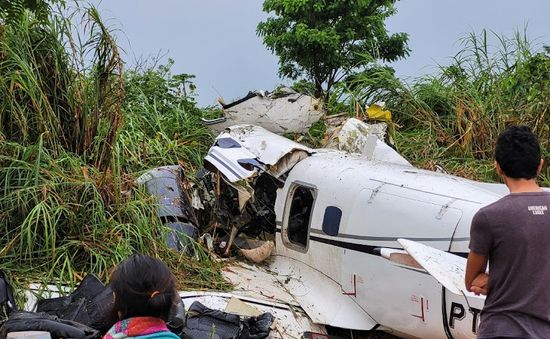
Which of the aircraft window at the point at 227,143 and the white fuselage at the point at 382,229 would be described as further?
the aircraft window at the point at 227,143

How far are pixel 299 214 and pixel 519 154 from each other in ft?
15.3

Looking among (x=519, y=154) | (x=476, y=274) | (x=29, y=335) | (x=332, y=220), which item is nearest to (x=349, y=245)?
(x=332, y=220)

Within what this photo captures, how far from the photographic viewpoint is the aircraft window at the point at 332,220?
6773mm

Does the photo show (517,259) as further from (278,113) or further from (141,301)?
(278,113)

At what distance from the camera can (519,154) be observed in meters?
3.03

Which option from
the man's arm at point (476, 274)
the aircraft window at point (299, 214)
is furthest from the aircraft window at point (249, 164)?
the man's arm at point (476, 274)

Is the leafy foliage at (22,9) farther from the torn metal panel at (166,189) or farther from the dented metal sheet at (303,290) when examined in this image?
the dented metal sheet at (303,290)

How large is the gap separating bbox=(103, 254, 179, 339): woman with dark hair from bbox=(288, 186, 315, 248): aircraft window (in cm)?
502

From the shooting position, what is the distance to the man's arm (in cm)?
301

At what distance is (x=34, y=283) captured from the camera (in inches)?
251

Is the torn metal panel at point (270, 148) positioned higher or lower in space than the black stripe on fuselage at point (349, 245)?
higher

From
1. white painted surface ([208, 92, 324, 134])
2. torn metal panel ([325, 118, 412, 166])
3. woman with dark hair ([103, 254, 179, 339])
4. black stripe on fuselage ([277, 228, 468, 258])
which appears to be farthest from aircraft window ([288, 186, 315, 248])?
woman with dark hair ([103, 254, 179, 339])

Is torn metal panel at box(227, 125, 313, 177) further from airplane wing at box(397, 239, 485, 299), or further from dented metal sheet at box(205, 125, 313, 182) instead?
airplane wing at box(397, 239, 485, 299)

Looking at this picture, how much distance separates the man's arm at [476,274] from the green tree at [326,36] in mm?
16665
